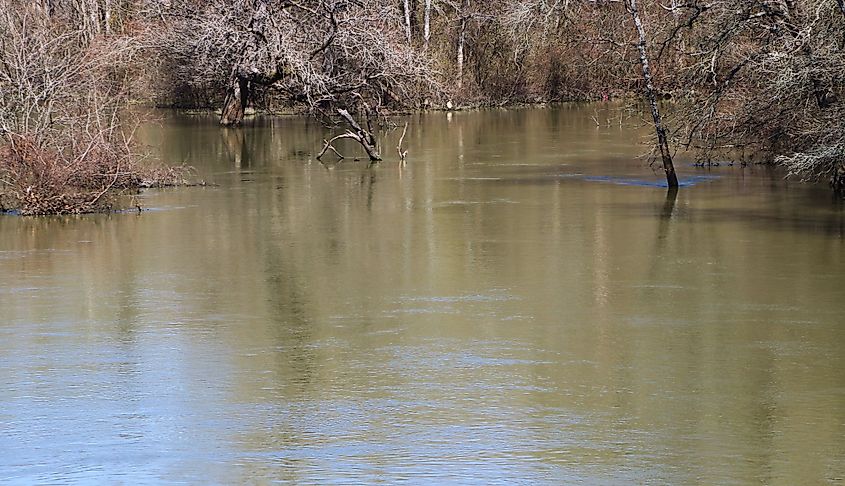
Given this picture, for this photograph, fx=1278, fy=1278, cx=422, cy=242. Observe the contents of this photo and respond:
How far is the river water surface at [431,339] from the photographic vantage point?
8.16 metres

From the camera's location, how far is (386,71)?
114ft

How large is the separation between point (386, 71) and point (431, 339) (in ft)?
78.6

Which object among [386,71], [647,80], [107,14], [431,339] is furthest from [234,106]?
[431,339]

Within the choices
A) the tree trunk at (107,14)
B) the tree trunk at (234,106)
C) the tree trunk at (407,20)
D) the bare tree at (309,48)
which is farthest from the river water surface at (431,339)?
the tree trunk at (107,14)

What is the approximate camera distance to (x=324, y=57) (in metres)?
35.4

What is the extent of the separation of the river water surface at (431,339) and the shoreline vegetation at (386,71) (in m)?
1.06

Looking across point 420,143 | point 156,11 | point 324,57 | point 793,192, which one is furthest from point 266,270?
point 156,11

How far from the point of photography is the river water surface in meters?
8.16

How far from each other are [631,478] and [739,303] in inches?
218

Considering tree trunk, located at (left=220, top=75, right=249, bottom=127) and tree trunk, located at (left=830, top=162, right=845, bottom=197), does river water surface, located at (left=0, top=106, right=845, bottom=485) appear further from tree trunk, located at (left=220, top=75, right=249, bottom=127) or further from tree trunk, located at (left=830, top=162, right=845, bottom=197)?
tree trunk, located at (left=220, top=75, right=249, bottom=127)

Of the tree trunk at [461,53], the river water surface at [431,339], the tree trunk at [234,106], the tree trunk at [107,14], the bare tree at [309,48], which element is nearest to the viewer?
the river water surface at [431,339]

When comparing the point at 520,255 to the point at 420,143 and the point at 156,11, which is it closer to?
the point at 420,143

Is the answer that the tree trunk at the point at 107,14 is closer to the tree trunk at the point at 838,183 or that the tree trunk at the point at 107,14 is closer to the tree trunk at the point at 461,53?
the tree trunk at the point at 461,53

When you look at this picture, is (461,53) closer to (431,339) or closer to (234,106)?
(234,106)
